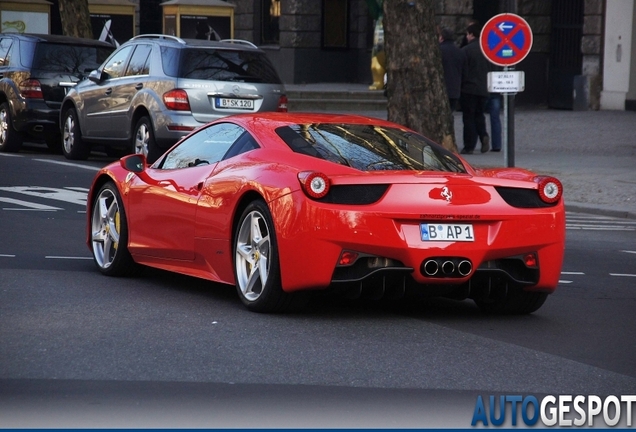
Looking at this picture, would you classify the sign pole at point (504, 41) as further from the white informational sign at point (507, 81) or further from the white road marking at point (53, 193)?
the white road marking at point (53, 193)

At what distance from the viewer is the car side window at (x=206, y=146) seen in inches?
350

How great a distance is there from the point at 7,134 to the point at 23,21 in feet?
29.5

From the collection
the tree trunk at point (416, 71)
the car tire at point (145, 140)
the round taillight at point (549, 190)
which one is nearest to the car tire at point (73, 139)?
the car tire at point (145, 140)

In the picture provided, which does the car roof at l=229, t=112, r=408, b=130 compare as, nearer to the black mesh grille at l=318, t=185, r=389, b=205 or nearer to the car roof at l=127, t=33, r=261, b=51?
the black mesh grille at l=318, t=185, r=389, b=205

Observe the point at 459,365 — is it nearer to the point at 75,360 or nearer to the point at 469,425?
the point at 469,425

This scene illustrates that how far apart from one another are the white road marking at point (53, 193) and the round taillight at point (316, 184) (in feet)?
23.9

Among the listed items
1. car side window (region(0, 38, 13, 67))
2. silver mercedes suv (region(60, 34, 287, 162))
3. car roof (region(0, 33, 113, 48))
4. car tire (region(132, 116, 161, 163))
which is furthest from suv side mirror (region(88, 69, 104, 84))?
car side window (region(0, 38, 13, 67))

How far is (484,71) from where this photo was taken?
2222 centimetres

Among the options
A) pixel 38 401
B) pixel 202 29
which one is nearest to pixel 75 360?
pixel 38 401

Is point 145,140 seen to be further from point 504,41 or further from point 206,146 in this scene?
point 206,146

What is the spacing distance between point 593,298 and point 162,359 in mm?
3640

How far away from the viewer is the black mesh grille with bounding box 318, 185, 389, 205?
25.1 feet

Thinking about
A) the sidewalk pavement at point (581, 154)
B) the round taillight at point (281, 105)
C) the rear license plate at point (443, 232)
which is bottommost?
the sidewalk pavement at point (581, 154)

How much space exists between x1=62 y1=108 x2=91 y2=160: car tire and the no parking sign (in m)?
6.48
